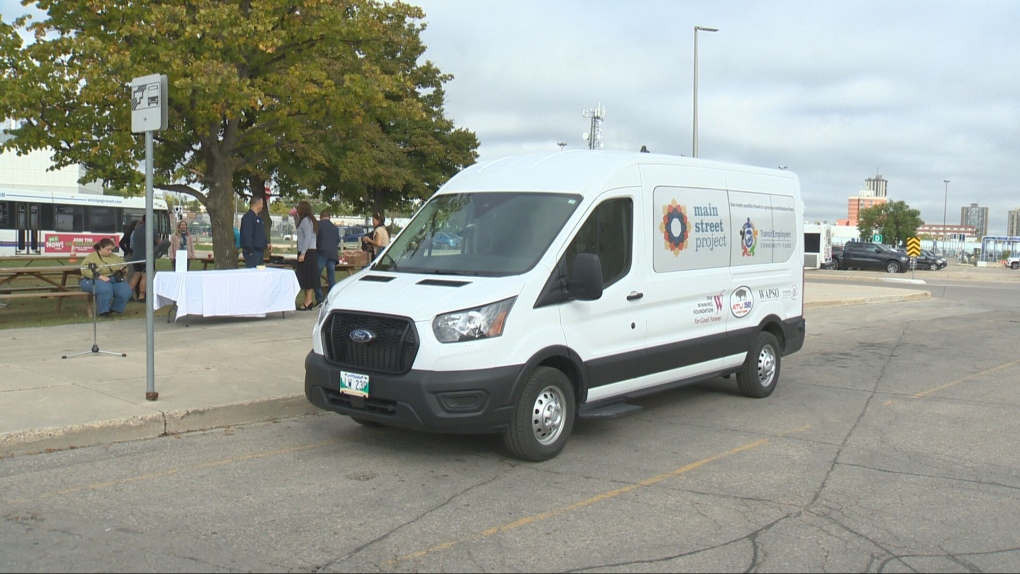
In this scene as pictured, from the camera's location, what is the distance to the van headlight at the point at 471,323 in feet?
20.0

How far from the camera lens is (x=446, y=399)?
607cm

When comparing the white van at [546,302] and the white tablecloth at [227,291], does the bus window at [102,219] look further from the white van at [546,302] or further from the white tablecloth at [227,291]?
the white van at [546,302]

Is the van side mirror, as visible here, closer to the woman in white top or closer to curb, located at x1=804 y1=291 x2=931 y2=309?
curb, located at x1=804 y1=291 x2=931 y2=309

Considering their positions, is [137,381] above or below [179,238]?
below

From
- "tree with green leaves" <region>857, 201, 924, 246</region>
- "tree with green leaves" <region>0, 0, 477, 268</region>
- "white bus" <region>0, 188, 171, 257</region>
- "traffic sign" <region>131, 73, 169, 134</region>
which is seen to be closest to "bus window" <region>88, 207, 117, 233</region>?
"white bus" <region>0, 188, 171, 257</region>

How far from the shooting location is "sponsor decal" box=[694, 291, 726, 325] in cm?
812

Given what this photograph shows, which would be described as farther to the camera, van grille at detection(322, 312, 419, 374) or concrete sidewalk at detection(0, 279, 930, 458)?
concrete sidewalk at detection(0, 279, 930, 458)

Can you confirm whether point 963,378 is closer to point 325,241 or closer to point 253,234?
point 325,241

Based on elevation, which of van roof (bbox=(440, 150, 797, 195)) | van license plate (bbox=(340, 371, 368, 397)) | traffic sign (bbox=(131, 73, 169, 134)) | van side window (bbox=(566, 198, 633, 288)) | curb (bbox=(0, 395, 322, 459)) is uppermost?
traffic sign (bbox=(131, 73, 169, 134))

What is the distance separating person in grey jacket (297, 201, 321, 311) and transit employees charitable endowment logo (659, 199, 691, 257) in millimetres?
8811

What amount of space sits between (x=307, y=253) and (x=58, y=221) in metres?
28.7

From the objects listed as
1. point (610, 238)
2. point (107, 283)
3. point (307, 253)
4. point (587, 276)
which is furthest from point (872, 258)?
point (587, 276)

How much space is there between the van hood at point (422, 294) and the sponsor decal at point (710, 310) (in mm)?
2408

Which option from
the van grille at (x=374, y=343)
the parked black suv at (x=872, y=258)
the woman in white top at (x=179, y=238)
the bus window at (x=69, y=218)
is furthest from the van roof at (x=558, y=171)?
the parked black suv at (x=872, y=258)
